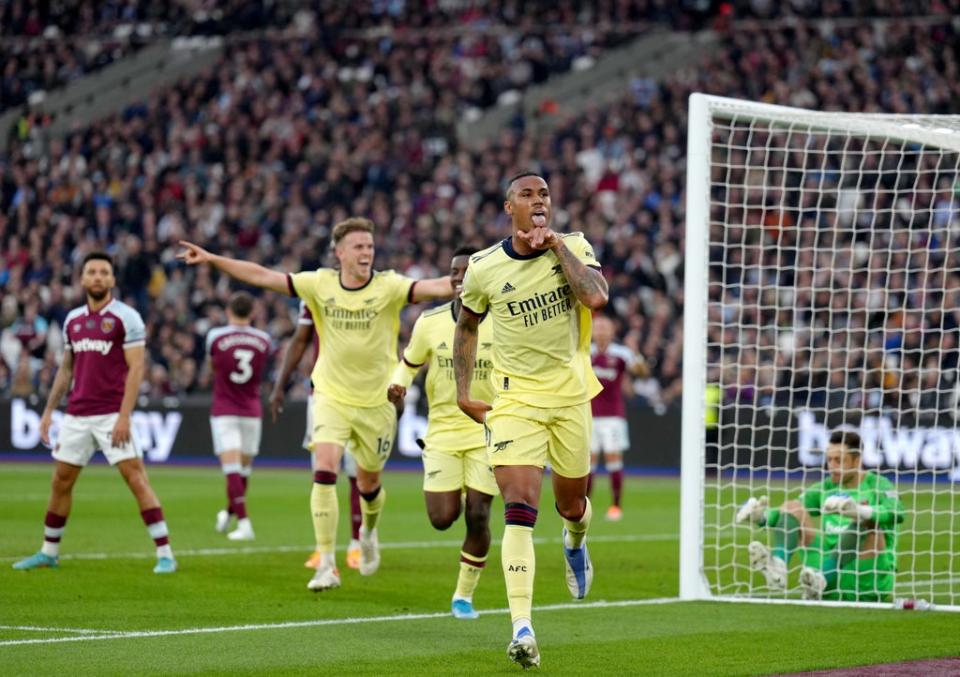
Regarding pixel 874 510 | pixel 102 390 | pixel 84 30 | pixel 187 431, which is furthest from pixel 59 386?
pixel 84 30

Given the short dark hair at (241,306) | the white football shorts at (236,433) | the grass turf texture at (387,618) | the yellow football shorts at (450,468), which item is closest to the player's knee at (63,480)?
the grass turf texture at (387,618)

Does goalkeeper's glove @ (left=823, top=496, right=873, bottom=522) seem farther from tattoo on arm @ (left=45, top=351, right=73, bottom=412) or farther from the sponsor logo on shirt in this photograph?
tattoo on arm @ (left=45, top=351, right=73, bottom=412)

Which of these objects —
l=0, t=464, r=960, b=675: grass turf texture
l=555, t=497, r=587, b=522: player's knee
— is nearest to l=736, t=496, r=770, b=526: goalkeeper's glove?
l=0, t=464, r=960, b=675: grass turf texture

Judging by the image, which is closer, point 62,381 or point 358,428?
point 358,428

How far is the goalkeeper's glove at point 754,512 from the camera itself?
10.9 m

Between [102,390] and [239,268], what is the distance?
69.6 inches

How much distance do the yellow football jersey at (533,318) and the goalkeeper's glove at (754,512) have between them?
2.85 metres

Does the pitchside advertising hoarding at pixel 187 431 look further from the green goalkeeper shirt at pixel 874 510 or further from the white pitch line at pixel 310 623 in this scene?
the white pitch line at pixel 310 623

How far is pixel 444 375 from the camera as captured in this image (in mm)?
10938

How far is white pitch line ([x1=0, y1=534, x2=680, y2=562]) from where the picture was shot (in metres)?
13.4

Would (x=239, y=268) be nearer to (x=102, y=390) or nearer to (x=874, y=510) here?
(x=102, y=390)

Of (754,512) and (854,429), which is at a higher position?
(754,512)

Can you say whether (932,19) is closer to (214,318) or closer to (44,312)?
(214,318)

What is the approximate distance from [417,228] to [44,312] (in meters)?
7.31
